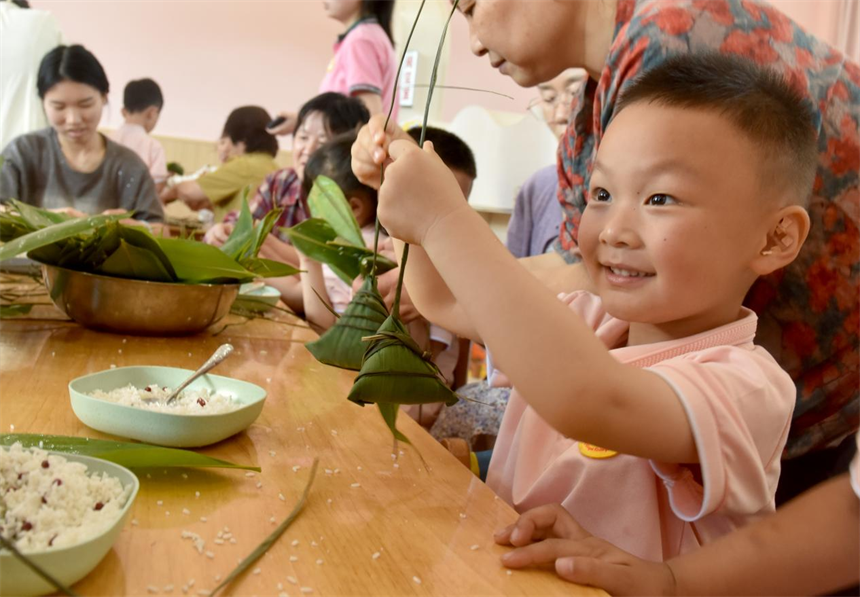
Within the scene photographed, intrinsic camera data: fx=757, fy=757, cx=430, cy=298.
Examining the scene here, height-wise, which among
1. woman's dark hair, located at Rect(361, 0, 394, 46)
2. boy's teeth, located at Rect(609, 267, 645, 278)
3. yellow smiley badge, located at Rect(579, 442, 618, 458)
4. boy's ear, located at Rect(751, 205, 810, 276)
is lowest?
yellow smiley badge, located at Rect(579, 442, 618, 458)

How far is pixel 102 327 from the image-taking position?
4.00ft

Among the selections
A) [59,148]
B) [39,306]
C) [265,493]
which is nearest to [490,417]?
[39,306]

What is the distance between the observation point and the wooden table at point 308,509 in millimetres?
529

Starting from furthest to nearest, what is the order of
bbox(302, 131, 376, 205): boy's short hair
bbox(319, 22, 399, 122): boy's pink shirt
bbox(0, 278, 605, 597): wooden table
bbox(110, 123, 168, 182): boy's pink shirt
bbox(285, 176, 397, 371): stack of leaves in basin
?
bbox(110, 123, 168, 182): boy's pink shirt, bbox(319, 22, 399, 122): boy's pink shirt, bbox(302, 131, 376, 205): boy's short hair, bbox(285, 176, 397, 371): stack of leaves in basin, bbox(0, 278, 605, 597): wooden table

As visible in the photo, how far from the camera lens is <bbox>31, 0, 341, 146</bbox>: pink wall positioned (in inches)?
220

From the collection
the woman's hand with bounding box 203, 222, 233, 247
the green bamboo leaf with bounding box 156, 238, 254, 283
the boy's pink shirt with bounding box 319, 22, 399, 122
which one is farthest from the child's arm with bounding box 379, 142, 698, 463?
the boy's pink shirt with bounding box 319, 22, 399, 122

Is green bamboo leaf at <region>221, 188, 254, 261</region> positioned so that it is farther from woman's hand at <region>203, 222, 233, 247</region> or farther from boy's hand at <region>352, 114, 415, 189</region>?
woman's hand at <region>203, 222, 233, 247</region>

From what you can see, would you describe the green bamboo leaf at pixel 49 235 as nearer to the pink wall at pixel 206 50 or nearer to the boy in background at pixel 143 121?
the boy in background at pixel 143 121

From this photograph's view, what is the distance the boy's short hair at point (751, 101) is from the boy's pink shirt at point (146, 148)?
4.22m

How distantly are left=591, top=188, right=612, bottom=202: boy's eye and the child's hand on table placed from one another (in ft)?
1.10

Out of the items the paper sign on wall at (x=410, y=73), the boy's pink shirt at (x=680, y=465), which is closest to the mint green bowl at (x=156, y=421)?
the boy's pink shirt at (x=680, y=465)

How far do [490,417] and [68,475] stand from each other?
1.20 metres

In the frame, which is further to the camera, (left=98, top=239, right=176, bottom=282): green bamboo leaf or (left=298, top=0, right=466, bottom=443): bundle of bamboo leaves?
(left=98, top=239, right=176, bottom=282): green bamboo leaf

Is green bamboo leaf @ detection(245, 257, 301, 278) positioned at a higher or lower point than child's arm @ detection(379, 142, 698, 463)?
lower
